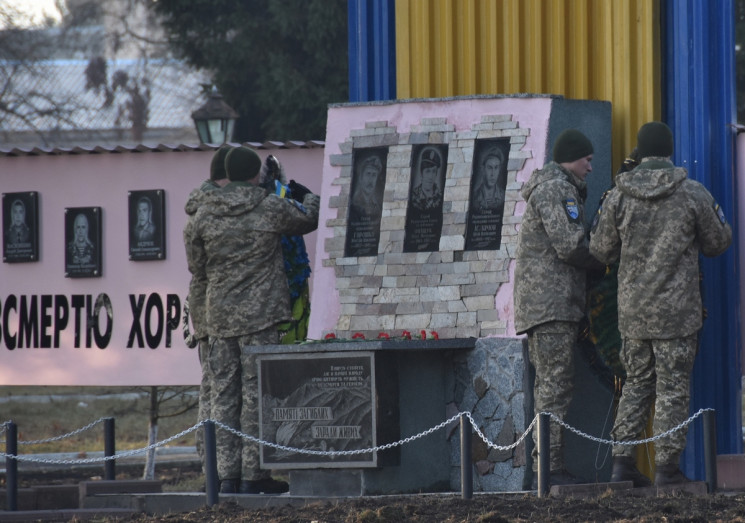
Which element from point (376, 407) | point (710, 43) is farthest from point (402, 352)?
point (710, 43)

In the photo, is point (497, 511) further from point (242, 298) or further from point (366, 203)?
Result: point (366, 203)

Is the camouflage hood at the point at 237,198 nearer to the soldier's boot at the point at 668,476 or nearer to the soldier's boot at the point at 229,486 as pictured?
the soldier's boot at the point at 229,486

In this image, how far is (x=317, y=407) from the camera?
10320 mm

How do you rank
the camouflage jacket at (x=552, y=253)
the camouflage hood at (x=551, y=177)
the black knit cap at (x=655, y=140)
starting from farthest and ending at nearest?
the camouflage hood at (x=551, y=177) < the camouflage jacket at (x=552, y=253) < the black knit cap at (x=655, y=140)

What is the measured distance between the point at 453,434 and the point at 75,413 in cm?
1558

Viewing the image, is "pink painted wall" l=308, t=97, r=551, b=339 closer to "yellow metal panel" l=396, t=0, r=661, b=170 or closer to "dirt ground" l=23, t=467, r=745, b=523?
"yellow metal panel" l=396, t=0, r=661, b=170

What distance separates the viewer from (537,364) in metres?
10.0

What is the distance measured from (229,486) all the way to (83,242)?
336 centimetres

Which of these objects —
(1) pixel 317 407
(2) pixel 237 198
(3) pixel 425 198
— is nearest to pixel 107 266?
(2) pixel 237 198

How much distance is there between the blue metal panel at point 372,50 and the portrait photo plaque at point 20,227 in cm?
293

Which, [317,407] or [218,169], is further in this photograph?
[218,169]

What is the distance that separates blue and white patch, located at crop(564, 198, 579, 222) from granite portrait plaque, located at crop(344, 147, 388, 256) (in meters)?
1.84

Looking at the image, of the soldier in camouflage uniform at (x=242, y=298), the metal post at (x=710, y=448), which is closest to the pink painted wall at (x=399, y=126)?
the soldier in camouflage uniform at (x=242, y=298)

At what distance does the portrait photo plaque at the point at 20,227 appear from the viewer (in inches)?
527
